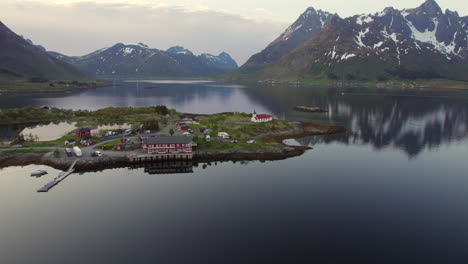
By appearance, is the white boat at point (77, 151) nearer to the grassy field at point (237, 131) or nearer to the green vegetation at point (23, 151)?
the green vegetation at point (23, 151)

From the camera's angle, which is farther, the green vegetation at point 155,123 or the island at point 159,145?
the green vegetation at point 155,123

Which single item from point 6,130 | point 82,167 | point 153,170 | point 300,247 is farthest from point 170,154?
point 6,130

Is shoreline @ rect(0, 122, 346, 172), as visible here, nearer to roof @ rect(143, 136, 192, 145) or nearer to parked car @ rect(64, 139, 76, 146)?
roof @ rect(143, 136, 192, 145)

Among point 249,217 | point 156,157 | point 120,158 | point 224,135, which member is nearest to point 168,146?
point 156,157

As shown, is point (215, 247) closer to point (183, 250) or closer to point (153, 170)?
point (183, 250)

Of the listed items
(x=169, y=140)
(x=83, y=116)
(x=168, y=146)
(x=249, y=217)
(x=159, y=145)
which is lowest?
(x=249, y=217)

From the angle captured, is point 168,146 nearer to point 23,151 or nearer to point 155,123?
point 155,123

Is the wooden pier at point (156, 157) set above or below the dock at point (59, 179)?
above

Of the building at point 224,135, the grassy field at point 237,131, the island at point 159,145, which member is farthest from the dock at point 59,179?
the building at point 224,135

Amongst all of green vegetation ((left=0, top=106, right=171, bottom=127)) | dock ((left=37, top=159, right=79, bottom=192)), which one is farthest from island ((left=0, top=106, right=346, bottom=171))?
green vegetation ((left=0, top=106, right=171, bottom=127))
